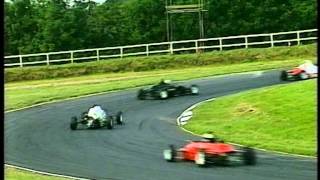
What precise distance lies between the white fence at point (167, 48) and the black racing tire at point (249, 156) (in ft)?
1.99

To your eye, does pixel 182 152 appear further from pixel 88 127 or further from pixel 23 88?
pixel 23 88

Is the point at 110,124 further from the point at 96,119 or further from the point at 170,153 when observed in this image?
the point at 170,153

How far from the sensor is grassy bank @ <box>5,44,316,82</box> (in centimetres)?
345

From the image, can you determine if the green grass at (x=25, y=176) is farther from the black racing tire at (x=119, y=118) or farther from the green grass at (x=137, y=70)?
the black racing tire at (x=119, y=118)

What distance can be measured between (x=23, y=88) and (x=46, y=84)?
0.38 m

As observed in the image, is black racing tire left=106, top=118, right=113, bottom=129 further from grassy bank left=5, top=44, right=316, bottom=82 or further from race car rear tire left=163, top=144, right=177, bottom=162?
race car rear tire left=163, top=144, right=177, bottom=162

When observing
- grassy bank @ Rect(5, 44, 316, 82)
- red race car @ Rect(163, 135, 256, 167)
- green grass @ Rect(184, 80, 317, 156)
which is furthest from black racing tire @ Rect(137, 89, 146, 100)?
red race car @ Rect(163, 135, 256, 167)

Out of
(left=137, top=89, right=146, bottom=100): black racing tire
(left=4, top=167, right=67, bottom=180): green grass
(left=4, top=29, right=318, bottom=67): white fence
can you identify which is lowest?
(left=4, top=167, right=67, bottom=180): green grass

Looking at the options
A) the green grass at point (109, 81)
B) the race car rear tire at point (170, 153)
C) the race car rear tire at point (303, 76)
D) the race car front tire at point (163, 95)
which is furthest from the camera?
the race car front tire at point (163, 95)

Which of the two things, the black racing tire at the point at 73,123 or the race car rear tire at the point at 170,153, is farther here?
the black racing tire at the point at 73,123

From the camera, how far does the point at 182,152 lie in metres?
3.37

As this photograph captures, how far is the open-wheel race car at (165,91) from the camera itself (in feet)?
12.2

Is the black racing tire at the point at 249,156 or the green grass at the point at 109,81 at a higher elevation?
the green grass at the point at 109,81

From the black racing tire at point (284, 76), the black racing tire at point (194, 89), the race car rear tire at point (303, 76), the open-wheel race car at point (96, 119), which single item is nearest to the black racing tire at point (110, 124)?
the open-wheel race car at point (96, 119)
